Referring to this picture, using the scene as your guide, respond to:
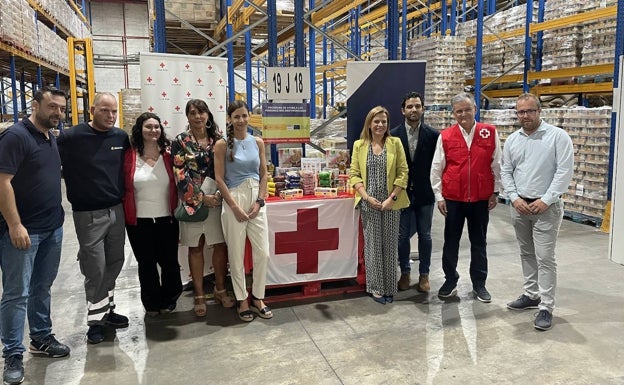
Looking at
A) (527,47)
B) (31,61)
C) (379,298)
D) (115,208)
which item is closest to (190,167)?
(115,208)

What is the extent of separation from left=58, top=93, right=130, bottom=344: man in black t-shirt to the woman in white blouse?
3.0 inches

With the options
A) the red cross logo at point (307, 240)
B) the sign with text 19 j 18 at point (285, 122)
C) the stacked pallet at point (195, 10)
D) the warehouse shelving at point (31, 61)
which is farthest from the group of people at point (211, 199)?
the warehouse shelving at point (31, 61)

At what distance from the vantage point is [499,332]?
3531mm

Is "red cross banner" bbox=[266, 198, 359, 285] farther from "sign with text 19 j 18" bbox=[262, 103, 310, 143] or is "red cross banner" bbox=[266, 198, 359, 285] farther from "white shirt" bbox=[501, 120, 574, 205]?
"white shirt" bbox=[501, 120, 574, 205]

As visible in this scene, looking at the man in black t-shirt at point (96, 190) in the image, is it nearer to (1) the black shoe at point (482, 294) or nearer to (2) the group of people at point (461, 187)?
(2) the group of people at point (461, 187)

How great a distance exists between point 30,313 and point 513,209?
338cm

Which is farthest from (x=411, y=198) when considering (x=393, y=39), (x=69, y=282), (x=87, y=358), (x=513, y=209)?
(x=69, y=282)

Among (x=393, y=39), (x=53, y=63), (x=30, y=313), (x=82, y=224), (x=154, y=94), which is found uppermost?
(x=53, y=63)

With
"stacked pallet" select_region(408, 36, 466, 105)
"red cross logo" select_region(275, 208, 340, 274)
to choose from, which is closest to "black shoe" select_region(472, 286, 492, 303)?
"red cross logo" select_region(275, 208, 340, 274)

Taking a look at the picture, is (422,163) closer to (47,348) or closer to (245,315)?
(245,315)

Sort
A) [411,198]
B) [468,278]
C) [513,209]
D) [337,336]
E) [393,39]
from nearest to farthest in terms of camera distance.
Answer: [337,336], [513,209], [411,198], [468,278], [393,39]

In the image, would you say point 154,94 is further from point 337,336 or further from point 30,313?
point 337,336

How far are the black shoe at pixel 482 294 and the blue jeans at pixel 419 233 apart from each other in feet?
1.44

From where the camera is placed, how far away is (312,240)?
4164 mm
